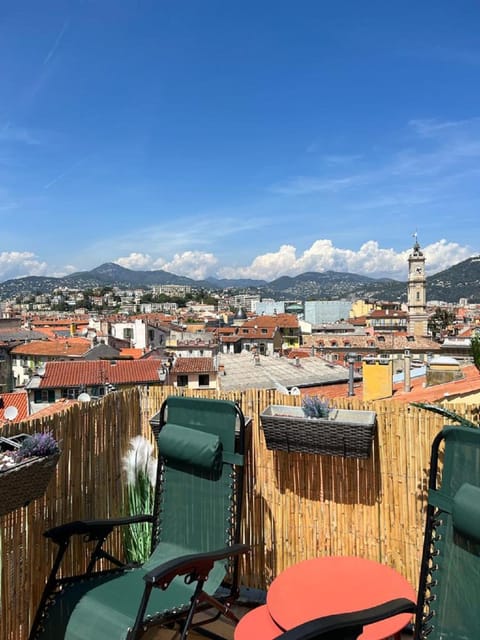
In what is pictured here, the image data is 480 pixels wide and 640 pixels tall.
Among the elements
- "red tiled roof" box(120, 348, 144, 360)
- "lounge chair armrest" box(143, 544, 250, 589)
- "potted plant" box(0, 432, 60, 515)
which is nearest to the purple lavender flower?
"potted plant" box(0, 432, 60, 515)

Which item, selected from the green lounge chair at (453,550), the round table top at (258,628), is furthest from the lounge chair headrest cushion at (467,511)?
the round table top at (258,628)

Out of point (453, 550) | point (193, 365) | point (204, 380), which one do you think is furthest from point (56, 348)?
point (453, 550)

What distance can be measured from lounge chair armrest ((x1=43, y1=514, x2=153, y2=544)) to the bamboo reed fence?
0.11 metres

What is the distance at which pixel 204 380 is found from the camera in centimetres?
2247

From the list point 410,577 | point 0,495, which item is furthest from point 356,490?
point 0,495

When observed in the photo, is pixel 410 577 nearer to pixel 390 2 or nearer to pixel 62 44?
pixel 390 2

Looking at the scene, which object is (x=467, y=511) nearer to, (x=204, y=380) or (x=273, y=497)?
(x=273, y=497)

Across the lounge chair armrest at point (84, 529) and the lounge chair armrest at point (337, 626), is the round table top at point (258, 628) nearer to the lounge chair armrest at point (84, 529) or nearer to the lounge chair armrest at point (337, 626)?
the lounge chair armrest at point (337, 626)

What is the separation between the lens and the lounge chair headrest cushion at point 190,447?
→ 2523mm

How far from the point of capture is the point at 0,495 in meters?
1.86

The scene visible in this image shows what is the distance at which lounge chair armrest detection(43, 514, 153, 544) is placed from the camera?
226 centimetres

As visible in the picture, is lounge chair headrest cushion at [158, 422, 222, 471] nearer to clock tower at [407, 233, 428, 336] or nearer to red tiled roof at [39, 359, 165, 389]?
red tiled roof at [39, 359, 165, 389]

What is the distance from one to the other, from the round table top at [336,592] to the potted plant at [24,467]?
105 cm

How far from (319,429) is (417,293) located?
5049 cm
